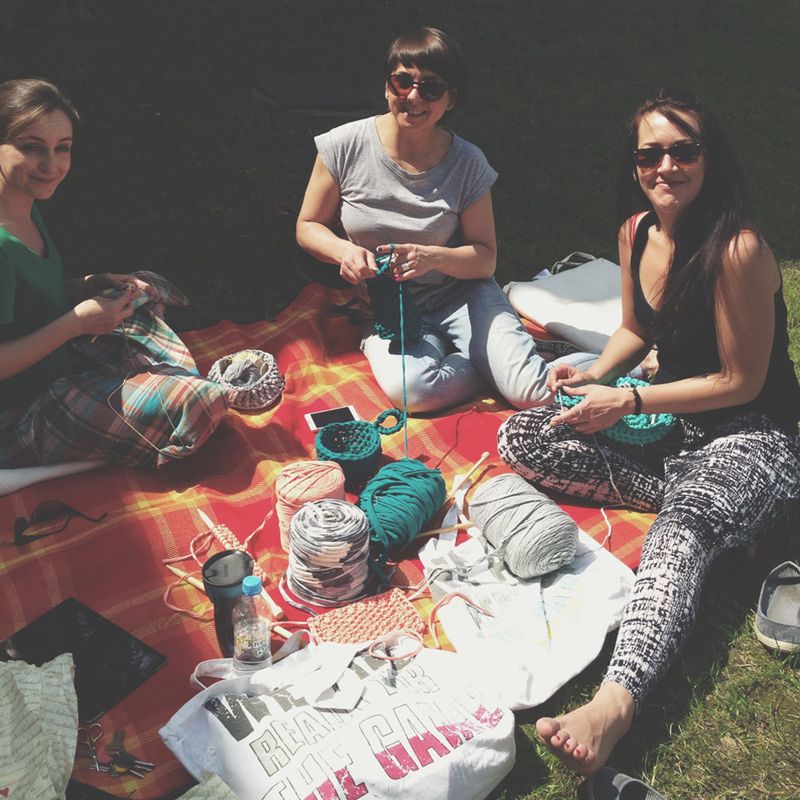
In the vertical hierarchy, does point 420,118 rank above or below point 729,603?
above

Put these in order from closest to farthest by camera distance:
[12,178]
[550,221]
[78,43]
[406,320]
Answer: [12,178] < [406,320] < [550,221] < [78,43]

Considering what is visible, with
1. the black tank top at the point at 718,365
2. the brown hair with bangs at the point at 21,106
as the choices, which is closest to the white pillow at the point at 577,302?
the black tank top at the point at 718,365

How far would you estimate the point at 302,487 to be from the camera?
8.69 feet

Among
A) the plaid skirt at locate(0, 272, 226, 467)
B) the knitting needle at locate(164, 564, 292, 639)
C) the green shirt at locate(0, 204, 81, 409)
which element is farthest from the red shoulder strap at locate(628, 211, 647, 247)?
the green shirt at locate(0, 204, 81, 409)

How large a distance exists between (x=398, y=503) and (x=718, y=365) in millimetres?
1050

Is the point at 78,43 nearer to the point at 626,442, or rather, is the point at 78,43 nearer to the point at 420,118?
the point at 420,118

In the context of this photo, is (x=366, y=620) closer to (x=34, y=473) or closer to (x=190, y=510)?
(x=190, y=510)

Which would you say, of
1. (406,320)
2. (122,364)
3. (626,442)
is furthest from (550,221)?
(122,364)

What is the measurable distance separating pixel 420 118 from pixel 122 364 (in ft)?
4.53

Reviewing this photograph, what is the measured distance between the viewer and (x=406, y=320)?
11.0 feet

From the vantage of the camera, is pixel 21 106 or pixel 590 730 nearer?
pixel 590 730

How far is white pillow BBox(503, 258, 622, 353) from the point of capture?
371 cm

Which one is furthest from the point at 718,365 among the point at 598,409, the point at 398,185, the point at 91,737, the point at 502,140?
the point at 502,140

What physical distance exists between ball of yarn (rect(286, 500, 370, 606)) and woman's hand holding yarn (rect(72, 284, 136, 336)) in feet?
2.94
